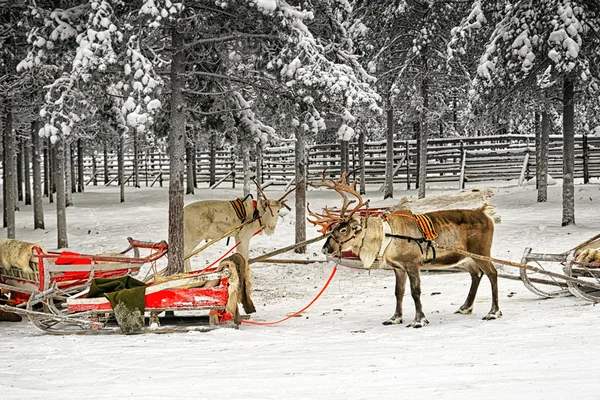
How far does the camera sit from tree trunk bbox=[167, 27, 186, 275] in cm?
1158

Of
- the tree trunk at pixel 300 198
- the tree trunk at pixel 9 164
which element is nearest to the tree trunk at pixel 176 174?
the tree trunk at pixel 300 198

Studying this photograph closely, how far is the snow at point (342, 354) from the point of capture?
532cm

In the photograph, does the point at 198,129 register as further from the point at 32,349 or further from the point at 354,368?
the point at 354,368

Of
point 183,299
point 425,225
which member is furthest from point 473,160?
point 183,299

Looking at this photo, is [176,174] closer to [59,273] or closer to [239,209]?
[239,209]

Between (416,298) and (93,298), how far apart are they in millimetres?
3993

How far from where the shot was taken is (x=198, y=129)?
52.0 feet

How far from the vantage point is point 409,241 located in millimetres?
8562

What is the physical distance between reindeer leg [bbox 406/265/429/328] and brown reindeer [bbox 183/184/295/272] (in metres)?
4.60

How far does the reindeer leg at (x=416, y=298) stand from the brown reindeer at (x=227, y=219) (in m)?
4.60

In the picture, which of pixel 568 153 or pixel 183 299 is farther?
pixel 568 153

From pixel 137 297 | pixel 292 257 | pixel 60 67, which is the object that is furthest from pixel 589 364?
pixel 60 67

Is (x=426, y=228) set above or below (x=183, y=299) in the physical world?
above

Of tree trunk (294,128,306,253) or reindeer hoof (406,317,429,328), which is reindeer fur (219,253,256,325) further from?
tree trunk (294,128,306,253)
